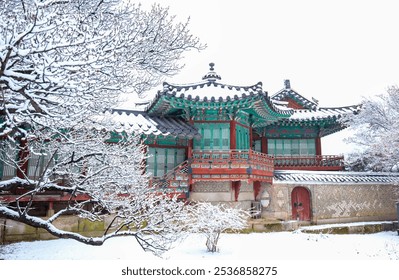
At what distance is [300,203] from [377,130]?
5845 mm

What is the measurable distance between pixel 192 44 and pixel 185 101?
24.0 feet

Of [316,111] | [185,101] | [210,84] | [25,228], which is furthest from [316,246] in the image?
[316,111]

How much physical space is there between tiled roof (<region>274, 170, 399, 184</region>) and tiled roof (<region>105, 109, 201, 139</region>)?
16.4ft

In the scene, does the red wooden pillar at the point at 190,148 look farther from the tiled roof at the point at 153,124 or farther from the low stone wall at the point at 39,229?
the low stone wall at the point at 39,229

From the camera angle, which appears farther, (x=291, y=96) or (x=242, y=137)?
(x=291, y=96)

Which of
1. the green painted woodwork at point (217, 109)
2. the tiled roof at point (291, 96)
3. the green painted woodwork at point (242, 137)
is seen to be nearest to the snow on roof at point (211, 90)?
the green painted woodwork at point (217, 109)

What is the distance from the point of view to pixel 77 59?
16.1 ft

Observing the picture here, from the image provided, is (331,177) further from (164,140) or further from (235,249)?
(164,140)

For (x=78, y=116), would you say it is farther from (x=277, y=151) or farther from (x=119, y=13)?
(x=277, y=151)

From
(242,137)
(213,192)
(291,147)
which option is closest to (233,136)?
(242,137)

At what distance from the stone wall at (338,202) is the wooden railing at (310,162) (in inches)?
105

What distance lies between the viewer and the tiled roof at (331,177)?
50.4 feet

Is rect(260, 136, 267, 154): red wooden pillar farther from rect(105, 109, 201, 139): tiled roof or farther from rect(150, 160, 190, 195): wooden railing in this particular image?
rect(150, 160, 190, 195): wooden railing

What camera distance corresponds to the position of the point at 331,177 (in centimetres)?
1603
